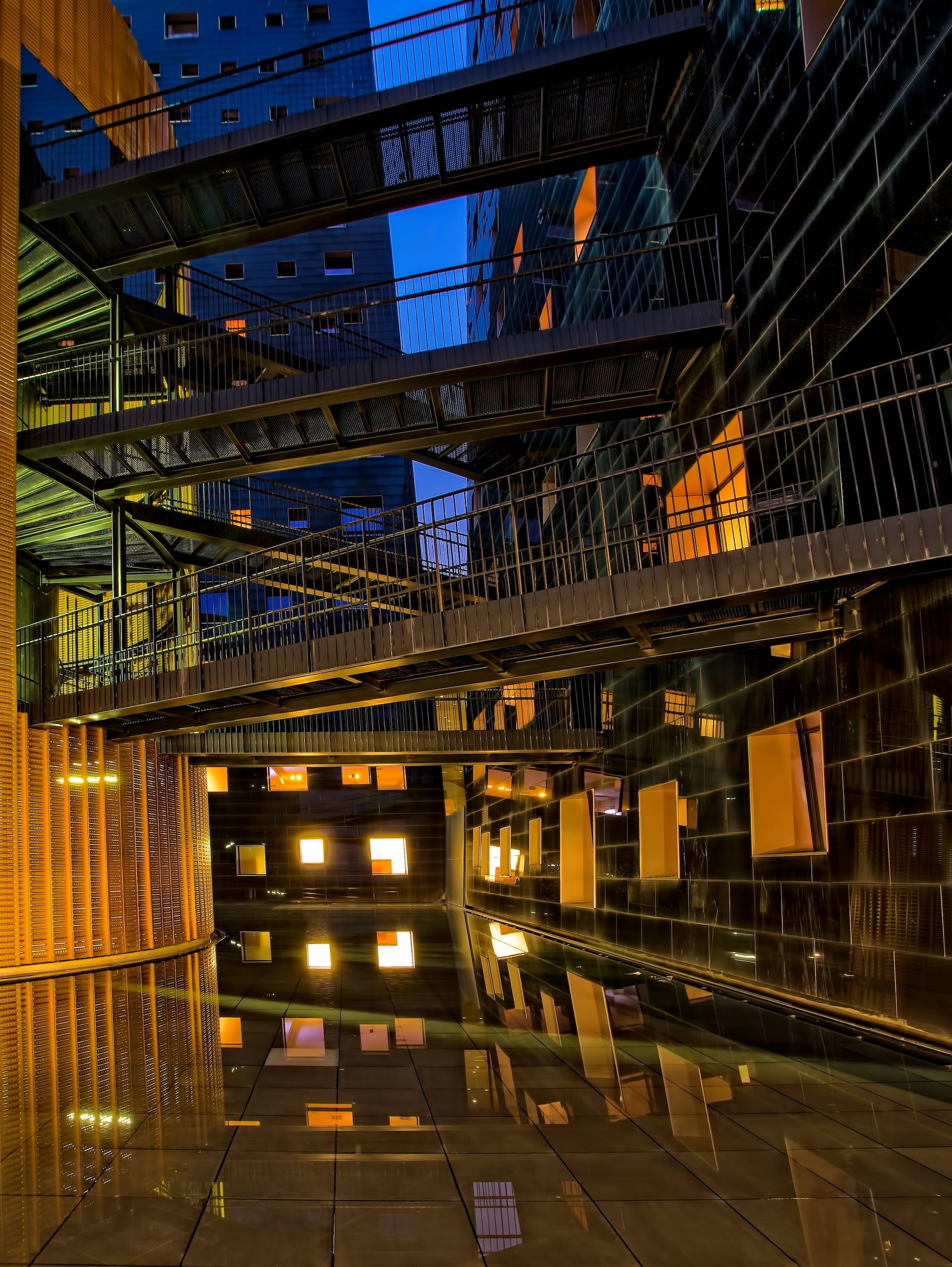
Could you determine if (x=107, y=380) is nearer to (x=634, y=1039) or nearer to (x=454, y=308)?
(x=634, y=1039)

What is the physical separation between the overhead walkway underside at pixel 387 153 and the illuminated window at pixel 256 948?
1210 cm

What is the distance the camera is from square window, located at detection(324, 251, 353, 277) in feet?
132

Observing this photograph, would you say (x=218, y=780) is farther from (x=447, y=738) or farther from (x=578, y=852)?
(x=578, y=852)

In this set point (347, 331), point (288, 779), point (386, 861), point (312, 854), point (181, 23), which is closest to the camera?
point (347, 331)

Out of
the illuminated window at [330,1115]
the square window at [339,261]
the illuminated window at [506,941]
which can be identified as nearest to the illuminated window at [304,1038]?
the illuminated window at [330,1115]

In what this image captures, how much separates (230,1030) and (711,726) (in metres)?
6.99

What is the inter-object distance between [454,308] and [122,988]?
3221cm

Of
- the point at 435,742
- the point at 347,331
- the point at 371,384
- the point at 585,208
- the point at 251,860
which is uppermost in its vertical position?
the point at 585,208

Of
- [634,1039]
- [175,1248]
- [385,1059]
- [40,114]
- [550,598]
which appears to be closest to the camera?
Result: [175,1248]

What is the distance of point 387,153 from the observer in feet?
53.0

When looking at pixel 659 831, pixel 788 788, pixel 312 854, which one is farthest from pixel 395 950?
pixel 312 854

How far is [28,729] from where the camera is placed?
16.3 meters

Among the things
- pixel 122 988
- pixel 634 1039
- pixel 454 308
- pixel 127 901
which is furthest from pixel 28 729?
pixel 454 308

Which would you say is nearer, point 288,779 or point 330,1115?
point 330,1115
